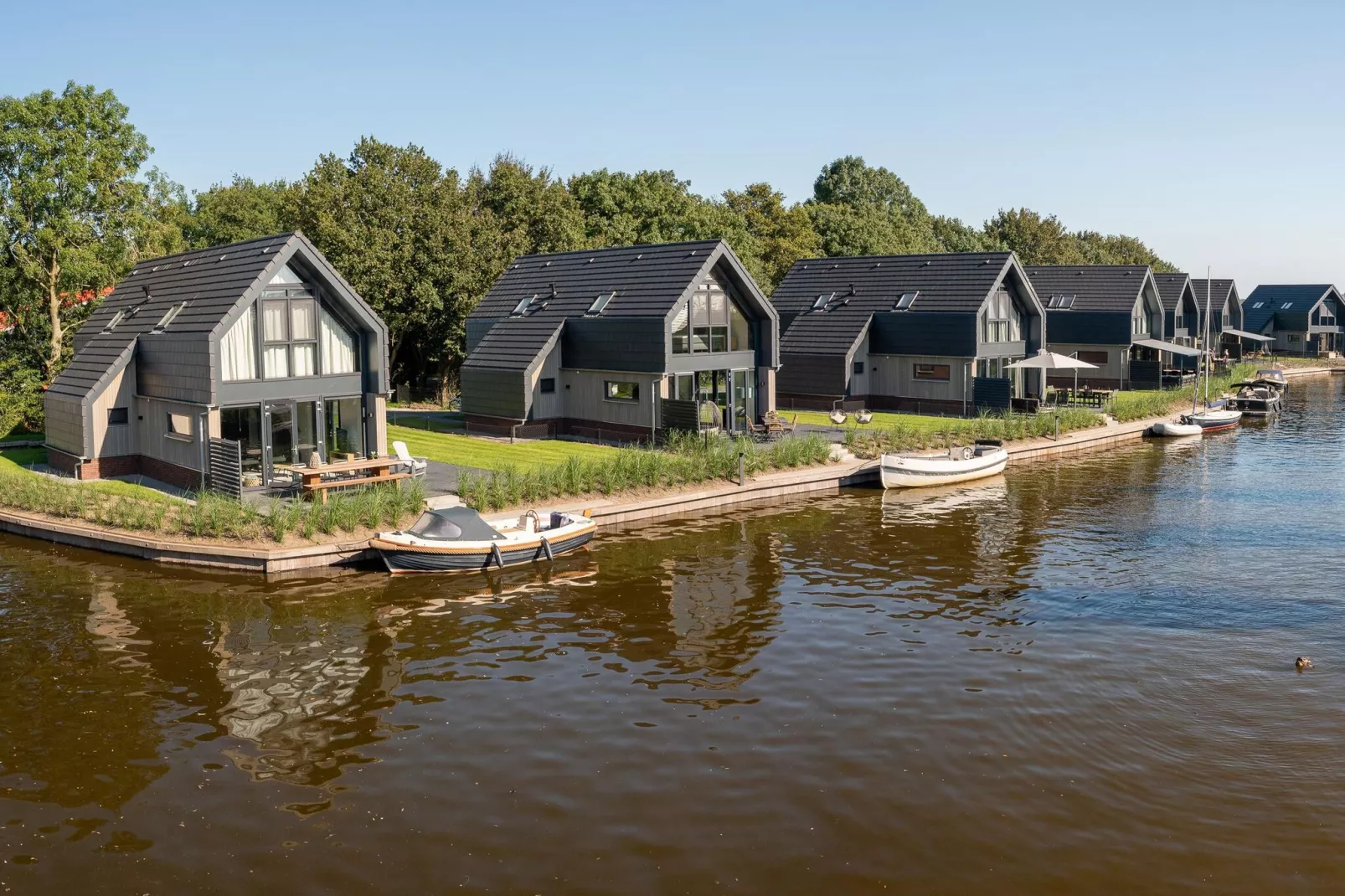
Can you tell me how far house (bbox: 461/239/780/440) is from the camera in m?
41.1

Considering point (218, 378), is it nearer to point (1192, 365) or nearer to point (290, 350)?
point (290, 350)

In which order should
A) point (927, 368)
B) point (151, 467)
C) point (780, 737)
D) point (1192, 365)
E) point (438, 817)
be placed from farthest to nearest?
1. point (1192, 365)
2. point (927, 368)
3. point (151, 467)
4. point (780, 737)
5. point (438, 817)

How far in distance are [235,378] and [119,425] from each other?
223 inches

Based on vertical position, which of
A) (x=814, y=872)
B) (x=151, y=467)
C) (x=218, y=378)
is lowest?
(x=814, y=872)

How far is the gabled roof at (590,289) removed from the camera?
41.5 metres

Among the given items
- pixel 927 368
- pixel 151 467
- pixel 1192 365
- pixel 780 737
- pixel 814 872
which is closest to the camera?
pixel 814 872

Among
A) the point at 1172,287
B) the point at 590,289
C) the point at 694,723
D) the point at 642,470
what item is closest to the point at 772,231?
the point at 1172,287

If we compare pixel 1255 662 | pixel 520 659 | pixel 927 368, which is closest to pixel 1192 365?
pixel 927 368

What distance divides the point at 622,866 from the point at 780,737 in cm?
415

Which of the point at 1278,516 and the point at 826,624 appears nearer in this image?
the point at 826,624

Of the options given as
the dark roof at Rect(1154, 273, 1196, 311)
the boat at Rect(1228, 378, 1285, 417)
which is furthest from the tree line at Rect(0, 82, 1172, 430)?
the boat at Rect(1228, 378, 1285, 417)

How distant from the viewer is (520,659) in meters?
20.1

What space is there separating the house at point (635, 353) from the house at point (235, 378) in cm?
988

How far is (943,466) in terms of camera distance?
1474 inches
